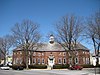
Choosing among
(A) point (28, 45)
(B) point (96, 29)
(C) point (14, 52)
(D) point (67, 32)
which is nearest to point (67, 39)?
(D) point (67, 32)

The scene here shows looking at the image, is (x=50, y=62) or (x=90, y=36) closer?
(x=90, y=36)

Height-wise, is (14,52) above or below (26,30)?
below

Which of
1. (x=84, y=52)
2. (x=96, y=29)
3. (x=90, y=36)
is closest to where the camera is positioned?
(x=96, y=29)

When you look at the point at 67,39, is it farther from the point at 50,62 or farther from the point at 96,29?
the point at 50,62

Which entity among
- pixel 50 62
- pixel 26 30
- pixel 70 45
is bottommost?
pixel 50 62

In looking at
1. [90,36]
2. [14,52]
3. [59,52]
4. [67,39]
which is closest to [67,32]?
[67,39]

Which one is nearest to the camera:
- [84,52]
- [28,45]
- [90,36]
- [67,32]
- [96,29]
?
[96,29]

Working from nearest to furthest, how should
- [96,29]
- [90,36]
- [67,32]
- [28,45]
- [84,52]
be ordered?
[96,29]
[90,36]
[67,32]
[28,45]
[84,52]

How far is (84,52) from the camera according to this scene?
283 ft

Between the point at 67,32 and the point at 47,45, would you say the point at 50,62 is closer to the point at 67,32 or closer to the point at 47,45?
the point at 47,45

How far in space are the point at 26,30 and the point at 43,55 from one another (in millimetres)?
22247

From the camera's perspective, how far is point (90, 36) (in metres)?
52.5

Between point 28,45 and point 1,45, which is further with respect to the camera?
point 1,45

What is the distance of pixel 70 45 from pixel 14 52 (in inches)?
1281
